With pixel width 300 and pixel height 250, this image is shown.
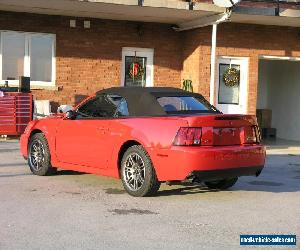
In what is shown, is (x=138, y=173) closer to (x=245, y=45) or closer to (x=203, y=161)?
(x=203, y=161)

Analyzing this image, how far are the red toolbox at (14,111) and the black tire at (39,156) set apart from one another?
5.38 meters

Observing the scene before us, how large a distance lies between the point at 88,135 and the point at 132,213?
7.00 feet

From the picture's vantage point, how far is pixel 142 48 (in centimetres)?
1662

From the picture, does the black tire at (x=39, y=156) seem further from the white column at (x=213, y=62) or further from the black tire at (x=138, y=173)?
the white column at (x=213, y=62)

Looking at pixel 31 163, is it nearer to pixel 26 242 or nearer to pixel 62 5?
pixel 26 242

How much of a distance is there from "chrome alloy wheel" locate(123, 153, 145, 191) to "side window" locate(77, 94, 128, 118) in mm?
750

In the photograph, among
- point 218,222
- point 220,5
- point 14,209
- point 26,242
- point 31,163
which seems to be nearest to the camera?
point 26,242

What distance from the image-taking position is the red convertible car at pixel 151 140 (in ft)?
24.4

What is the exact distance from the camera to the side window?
845cm

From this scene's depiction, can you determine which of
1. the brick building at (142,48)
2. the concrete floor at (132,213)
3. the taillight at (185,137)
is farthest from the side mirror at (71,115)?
the brick building at (142,48)

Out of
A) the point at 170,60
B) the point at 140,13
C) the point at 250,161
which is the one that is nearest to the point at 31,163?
the point at 250,161

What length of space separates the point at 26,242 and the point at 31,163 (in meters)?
4.42

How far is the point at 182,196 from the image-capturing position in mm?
8047

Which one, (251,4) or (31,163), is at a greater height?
(251,4)
